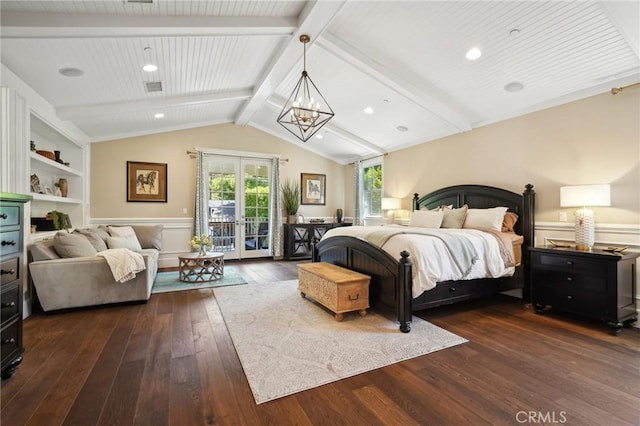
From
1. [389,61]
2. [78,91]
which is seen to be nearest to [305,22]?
[389,61]

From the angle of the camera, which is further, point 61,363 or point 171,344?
point 171,344

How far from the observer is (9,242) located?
6.57 feet

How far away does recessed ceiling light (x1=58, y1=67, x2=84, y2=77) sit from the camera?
11.0 feet

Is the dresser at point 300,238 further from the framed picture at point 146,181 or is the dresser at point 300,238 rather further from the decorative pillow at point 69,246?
the decorative pillow at point 69,246

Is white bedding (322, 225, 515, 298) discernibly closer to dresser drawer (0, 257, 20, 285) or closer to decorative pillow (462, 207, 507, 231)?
decorative pillow (462, 207, 507, 231)

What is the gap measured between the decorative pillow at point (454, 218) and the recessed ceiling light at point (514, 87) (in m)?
1.62

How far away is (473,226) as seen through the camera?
4.23 metres

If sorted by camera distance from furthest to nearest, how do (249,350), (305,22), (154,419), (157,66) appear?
(157,66) < (305,22) < (249,350) < (154,419)

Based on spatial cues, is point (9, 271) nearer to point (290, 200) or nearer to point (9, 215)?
point (9, 215)

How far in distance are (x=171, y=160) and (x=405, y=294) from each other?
225 inches

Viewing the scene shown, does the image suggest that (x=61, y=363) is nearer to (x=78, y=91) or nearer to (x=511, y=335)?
(x=78, y=91)

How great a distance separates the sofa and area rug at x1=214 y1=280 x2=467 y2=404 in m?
1.11

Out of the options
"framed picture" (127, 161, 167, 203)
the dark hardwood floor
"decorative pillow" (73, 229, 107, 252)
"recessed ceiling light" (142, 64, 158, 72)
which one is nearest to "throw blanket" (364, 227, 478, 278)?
the dark hardwood floor

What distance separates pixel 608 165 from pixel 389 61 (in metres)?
2.76
